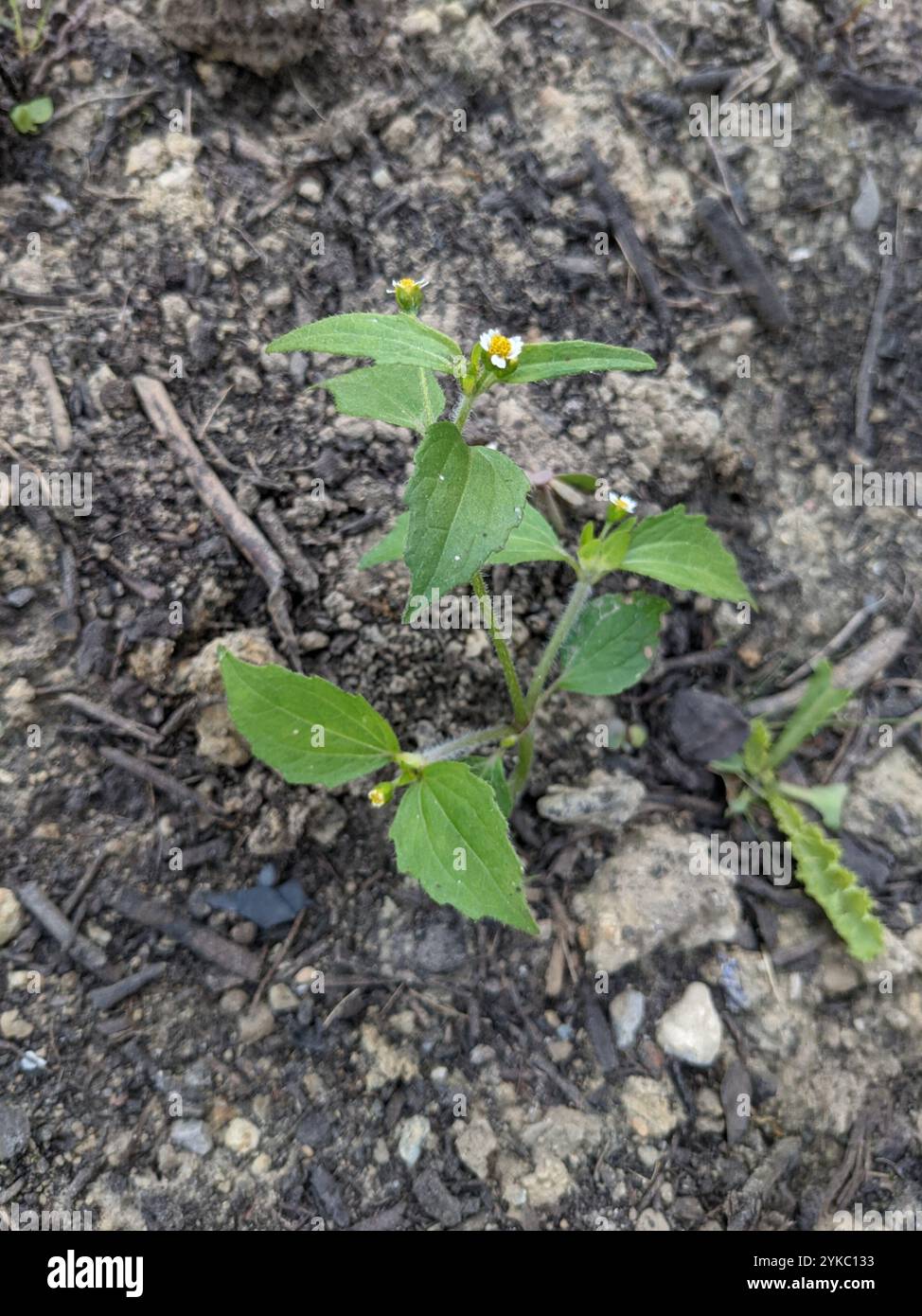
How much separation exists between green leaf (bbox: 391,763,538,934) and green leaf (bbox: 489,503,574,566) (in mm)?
738

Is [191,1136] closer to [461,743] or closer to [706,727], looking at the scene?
[461,743]

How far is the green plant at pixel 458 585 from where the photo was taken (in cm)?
200

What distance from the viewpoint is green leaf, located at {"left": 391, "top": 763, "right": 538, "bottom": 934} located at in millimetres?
2340

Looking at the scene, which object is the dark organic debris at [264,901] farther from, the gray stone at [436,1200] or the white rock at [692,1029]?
the white rock at [692,1029]

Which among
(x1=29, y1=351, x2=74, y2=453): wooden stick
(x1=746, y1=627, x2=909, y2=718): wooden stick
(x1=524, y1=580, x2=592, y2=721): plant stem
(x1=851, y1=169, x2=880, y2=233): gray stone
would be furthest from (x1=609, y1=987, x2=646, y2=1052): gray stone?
(x1=851, y1=169, x2=880, y2=233): gray stone

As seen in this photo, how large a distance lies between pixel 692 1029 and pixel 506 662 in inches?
58.2

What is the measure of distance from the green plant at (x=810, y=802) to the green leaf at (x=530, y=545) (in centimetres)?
124

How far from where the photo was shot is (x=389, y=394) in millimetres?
2420

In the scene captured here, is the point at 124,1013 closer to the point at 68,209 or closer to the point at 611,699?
the point at 611,699

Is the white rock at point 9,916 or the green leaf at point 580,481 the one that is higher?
the green leaf at point 580,481

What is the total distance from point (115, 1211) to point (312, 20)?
4533mm

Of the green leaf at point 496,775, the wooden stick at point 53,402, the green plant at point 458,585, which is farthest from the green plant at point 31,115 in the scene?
the green leaf at point 496,775

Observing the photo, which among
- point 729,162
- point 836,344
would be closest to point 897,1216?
point 836,344

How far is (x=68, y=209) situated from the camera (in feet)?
11.5
